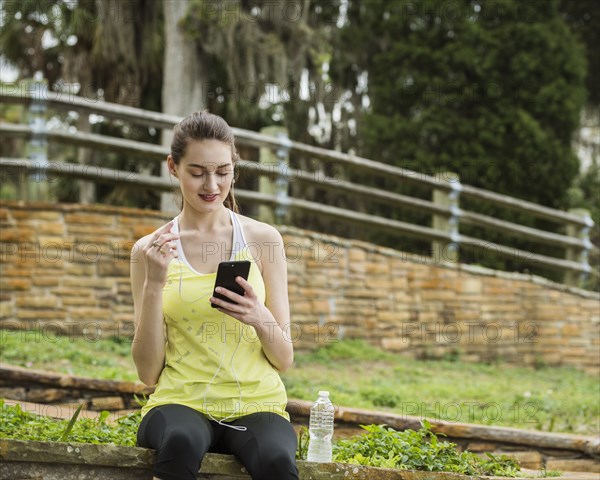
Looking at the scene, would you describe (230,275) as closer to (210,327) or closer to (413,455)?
(210,327)

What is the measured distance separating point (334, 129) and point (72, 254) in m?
9.81

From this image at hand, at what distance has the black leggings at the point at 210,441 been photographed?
2631mm

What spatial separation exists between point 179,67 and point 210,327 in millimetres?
9336

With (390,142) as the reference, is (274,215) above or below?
below

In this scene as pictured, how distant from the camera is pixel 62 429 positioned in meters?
3.29

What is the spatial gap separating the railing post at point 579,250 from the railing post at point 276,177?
3.96 meters

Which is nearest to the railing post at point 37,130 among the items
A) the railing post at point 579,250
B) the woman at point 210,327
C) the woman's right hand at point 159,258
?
the woman at point 210,327

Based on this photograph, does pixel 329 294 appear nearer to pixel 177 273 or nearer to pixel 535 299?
pixel 535 299

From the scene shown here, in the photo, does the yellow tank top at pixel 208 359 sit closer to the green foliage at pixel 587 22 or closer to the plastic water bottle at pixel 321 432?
the plastic water bottle at pixel 321 432

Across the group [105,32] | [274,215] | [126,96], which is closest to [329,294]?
[274,215]

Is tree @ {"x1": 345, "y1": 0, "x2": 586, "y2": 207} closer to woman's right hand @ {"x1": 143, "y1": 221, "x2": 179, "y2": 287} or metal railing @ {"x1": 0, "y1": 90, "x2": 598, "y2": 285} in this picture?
metal railing @ {"x1": 0, "y1": 90, "x2": 598, "y2": 285}

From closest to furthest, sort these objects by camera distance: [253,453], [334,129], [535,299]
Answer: [253,453] → [535,299] → [334,129]

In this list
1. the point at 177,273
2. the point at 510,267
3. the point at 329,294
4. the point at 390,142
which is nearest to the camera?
the point at 177,273

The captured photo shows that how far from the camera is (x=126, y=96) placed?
1445cm
